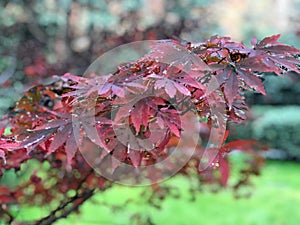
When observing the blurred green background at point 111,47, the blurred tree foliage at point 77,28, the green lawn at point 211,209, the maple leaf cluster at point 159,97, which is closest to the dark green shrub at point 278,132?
the blurred green background at point 111,47

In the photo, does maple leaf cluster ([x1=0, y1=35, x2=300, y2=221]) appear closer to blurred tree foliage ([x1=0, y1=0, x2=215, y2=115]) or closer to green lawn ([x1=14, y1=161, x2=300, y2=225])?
blurred tree foliage ([x1=0, y1=0, x2=215, y2=115])

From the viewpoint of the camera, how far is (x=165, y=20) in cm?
363

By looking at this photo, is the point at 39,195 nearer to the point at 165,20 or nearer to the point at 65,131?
the point at 65,131

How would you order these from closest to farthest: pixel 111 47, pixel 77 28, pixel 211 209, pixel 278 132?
pixel 111 47 < pixel 77 28 < pixel 211 209 < pixel 278 132

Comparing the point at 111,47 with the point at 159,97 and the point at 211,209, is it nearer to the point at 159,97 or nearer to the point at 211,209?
the point at 211,209

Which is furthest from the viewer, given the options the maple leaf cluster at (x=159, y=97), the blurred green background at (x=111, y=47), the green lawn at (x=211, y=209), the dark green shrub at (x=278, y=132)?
the dark green shrub at (x=278, y=132)

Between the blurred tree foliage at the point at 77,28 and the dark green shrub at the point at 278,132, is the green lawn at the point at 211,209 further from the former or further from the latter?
the dark green shrub at the point at 278,132

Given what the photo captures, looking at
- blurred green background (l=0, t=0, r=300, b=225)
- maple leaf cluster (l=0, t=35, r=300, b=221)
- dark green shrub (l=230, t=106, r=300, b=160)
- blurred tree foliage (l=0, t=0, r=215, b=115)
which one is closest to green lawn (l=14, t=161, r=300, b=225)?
blurred green background (l=0, t=0, r=300, b=225)

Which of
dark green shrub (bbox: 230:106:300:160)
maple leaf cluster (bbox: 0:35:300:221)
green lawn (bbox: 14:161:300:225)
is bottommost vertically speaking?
green lawn (bbox: 14:161:300:225)

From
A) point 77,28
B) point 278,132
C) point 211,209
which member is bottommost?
point 211,209

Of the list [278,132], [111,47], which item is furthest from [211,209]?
[278,132]

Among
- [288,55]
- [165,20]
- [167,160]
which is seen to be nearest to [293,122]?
[165,20]

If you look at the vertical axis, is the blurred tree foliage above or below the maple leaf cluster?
above

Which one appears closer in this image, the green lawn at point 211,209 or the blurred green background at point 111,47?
the blurred green background at point 111,47
